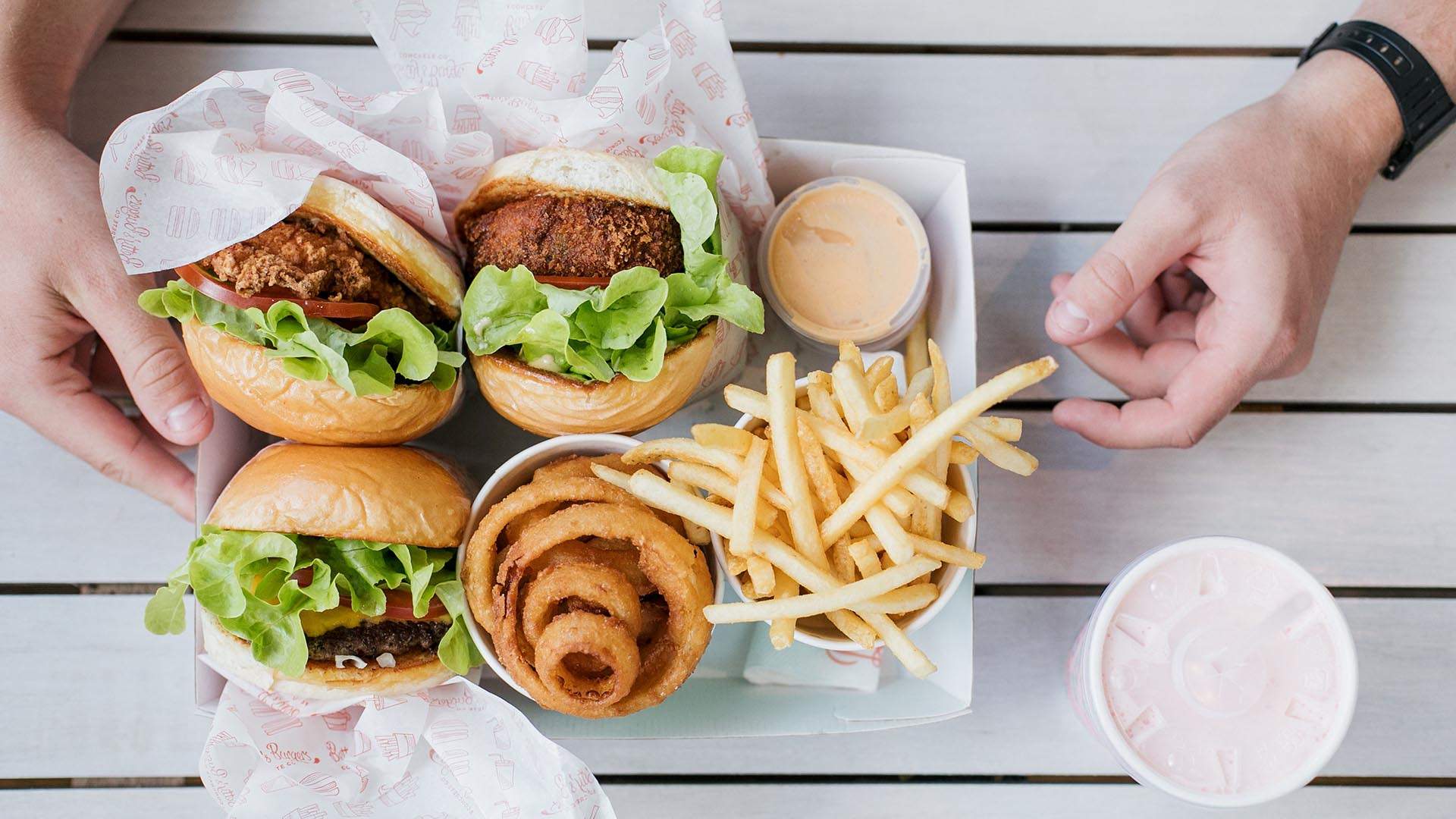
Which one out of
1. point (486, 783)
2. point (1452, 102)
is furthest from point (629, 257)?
point (1452, 102)

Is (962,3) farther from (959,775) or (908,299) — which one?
(959,775)

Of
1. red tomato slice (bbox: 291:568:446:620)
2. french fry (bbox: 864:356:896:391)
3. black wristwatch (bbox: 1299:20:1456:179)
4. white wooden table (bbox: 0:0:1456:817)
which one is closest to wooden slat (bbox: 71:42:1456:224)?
white wooden table (bbox: 0:0:1456:817)

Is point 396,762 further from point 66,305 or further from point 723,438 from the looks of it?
point 66,305

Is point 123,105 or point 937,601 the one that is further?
point 123,105

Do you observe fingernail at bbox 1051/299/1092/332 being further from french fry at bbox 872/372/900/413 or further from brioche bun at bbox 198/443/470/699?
brioche bun at bbox 198/443/470/699

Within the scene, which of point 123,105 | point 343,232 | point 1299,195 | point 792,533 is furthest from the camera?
point 123,105

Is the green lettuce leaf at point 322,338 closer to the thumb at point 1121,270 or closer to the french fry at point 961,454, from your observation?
the french fry at point 961,454

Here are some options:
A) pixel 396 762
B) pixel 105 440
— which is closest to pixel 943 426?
pixel 396 762
